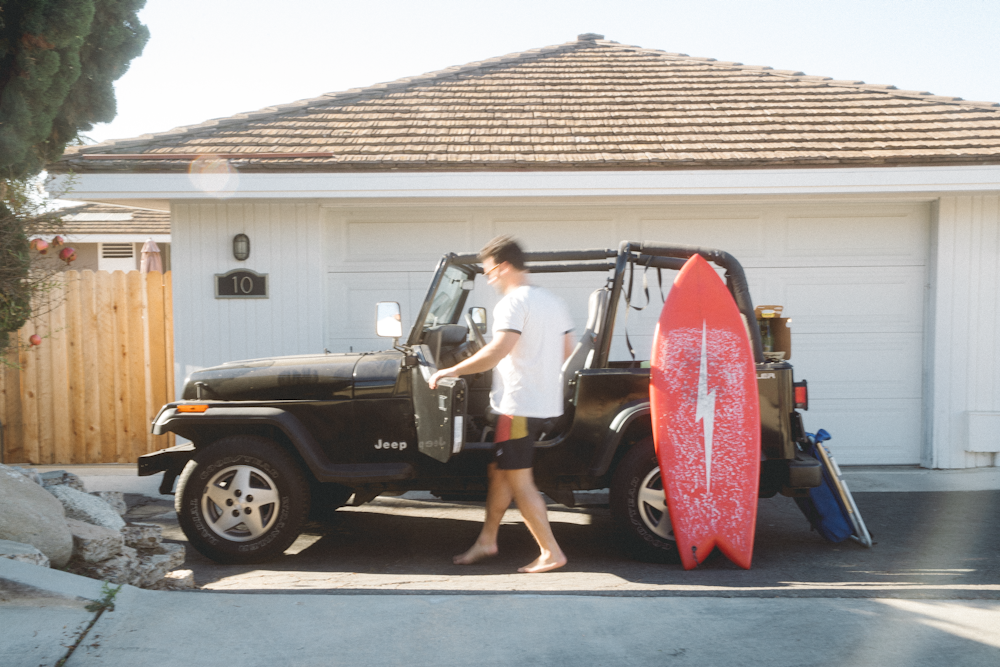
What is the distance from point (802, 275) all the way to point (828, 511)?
10.4 ft

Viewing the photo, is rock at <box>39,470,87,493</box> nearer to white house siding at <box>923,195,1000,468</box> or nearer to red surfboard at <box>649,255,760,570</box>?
red surfboard at <box>649,255,760,570</box>

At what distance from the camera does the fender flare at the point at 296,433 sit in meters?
4.73

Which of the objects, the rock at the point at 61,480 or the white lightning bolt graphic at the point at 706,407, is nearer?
the white lightning bolt graphic at the point at 706,407

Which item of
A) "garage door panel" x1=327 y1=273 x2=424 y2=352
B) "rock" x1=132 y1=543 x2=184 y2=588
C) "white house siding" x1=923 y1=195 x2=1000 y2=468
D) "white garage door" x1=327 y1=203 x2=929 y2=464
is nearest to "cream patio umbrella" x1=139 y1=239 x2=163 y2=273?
"garage door panel" x1=327 y1=273 x2=424 y2=352

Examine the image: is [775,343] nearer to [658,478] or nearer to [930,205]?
[658,478]

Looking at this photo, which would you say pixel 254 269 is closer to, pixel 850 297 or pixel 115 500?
pixel 115 500

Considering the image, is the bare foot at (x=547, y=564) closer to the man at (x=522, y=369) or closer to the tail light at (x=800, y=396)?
the man at (x=522, y=369)

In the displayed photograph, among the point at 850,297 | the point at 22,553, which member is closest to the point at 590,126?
the point at 850,297

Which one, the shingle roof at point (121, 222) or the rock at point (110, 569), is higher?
the shingle roof at point (121, 222)

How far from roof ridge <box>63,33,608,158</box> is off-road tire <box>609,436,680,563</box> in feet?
18.4

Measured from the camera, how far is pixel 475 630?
336 cm

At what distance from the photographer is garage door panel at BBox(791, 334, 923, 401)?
Answer: 7711mm

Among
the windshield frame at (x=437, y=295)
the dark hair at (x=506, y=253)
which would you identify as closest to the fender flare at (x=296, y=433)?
the windshield frame at (x=437, y=295)

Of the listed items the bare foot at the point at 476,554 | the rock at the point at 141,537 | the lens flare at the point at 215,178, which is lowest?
the bare foot at the point at 476,554
